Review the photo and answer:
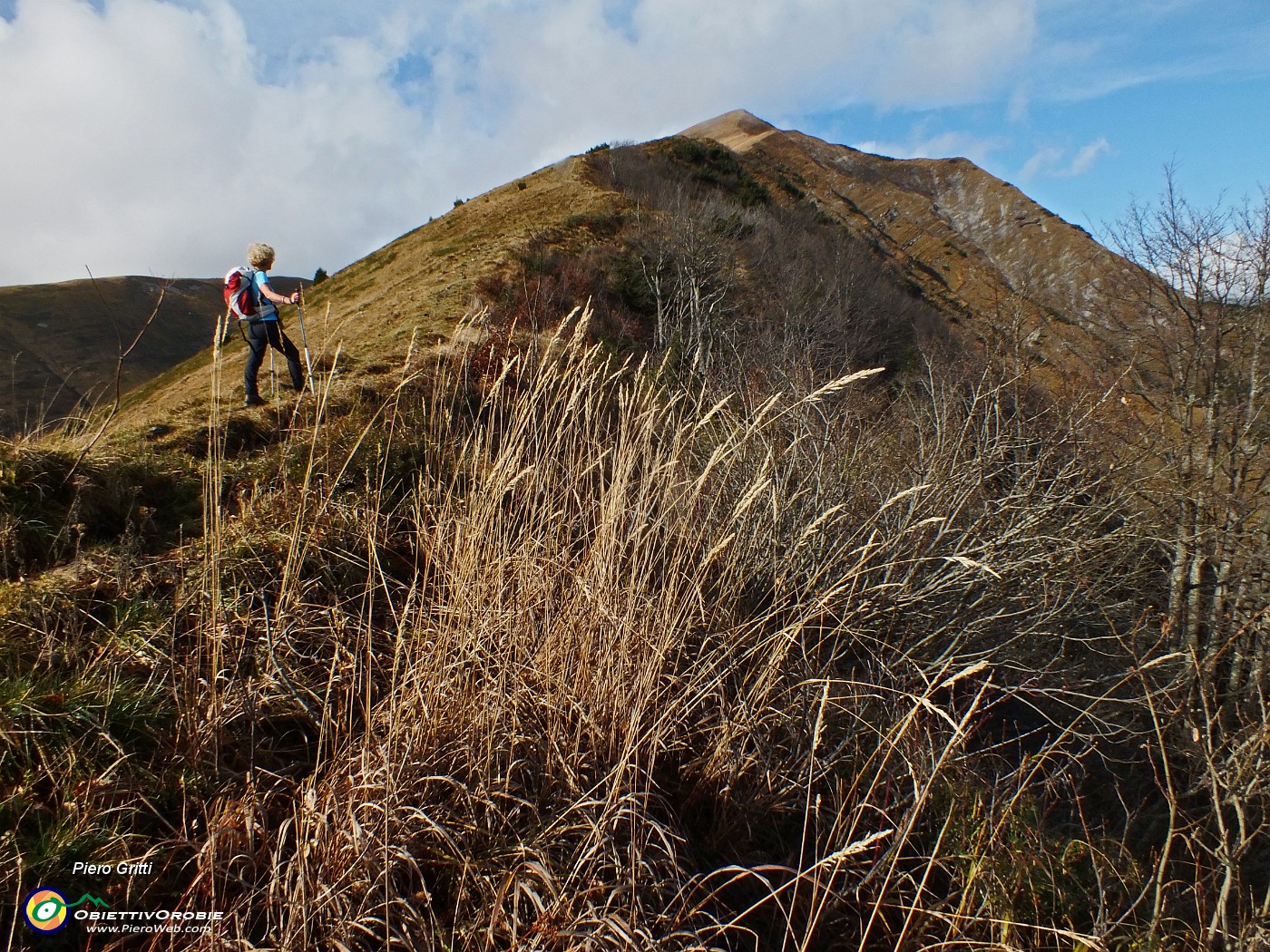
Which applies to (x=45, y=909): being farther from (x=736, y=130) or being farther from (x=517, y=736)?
(x=736, y=130)

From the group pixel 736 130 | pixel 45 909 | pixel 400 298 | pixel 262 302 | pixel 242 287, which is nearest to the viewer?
pixel 45 909

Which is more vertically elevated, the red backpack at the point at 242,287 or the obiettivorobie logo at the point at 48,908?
the red backpack at the point at 242,287

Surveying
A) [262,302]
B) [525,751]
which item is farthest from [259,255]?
[525,751]

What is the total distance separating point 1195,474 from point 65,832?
10.8m

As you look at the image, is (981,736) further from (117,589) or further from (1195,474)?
(1195,474)

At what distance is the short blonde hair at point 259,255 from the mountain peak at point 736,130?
1865 inches

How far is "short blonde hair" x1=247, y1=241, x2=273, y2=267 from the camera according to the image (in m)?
5.45

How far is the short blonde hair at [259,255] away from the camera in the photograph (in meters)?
5.45

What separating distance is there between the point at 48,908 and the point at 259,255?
5044mm

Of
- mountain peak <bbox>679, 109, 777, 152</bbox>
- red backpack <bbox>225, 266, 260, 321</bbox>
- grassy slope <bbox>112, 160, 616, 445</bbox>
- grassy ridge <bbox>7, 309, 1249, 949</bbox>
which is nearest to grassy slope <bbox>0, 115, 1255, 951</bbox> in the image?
grassy ridge <bbox>7, 309, 1249, 949</bbox>

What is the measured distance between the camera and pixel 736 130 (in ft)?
188

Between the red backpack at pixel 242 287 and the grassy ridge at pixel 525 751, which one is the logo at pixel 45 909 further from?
the red backpack at pixel 242 287

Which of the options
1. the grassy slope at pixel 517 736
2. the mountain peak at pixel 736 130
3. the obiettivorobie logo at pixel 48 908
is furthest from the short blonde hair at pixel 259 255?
the mountain peak at pixel 736 130

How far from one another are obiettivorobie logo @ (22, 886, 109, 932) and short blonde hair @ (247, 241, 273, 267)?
4990 mm
